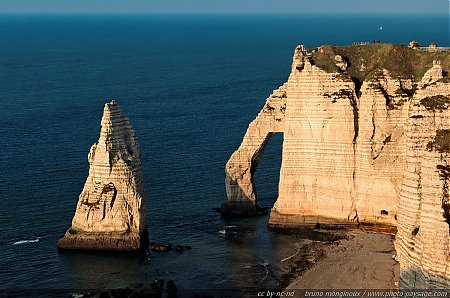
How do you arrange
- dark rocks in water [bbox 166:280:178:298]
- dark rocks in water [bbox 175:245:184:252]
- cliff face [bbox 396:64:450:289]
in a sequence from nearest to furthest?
cliff face [bbox 396:64:450:289] < dark rocks in water [bbox 166:280:178:298] < dark rocks in water [bbox 175:245:184:252]

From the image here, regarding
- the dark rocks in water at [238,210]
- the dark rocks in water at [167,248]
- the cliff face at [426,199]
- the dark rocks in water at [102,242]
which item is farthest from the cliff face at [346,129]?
the cliff face at [426,199]

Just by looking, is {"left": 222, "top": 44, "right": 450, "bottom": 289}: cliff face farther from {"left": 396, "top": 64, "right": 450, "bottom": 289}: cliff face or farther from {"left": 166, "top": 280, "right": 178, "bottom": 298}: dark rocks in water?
{"left": 396, "top": 64, "right": 450, "bottom": 289}: cliff face

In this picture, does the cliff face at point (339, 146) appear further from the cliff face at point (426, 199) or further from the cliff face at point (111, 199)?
the cliff face at point (426, 199)

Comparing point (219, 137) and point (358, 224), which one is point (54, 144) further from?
point (358, 224)

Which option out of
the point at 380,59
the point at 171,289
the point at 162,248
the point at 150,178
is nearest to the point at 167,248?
the point at 162,248

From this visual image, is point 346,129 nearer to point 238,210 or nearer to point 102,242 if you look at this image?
point 238,210

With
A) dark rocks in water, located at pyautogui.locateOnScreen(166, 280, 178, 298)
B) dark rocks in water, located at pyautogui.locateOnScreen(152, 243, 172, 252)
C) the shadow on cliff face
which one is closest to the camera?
the shadow on cliff face

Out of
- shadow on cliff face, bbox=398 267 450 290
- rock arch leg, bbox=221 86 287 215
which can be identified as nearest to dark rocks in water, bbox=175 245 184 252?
rock arch leg, bbox=221 86 287 215
